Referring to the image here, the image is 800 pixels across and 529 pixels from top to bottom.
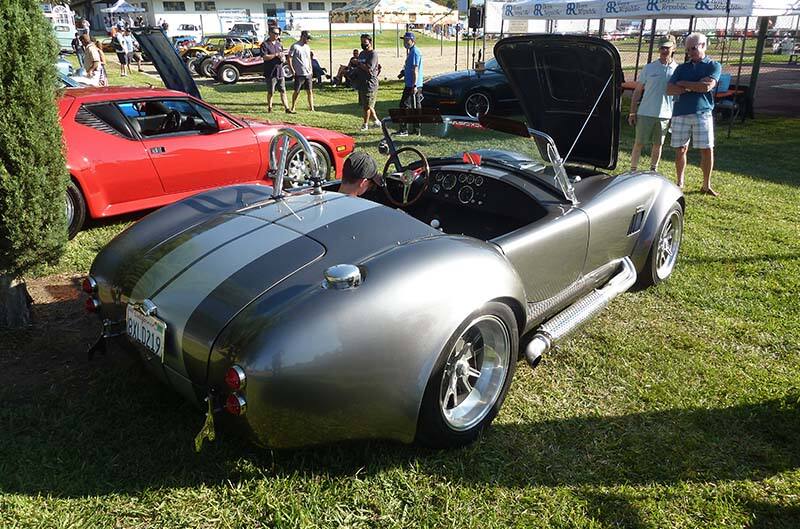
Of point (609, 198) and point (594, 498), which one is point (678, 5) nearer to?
point (609, 198)

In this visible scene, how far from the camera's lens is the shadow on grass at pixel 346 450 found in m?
2.58

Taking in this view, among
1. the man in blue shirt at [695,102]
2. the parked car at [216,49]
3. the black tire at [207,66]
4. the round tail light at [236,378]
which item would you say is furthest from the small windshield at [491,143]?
the parked car at [216,49]

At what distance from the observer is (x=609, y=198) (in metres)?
3.78

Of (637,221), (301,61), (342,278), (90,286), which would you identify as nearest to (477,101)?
(301,61)

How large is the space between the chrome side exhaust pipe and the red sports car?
8.96 ft

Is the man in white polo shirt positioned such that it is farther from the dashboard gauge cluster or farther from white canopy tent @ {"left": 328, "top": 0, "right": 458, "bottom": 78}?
white canopy tent @ {"left": 328, "top": 0, "right": 458, "bottom": 78}

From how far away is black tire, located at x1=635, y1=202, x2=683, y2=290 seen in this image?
169 inches

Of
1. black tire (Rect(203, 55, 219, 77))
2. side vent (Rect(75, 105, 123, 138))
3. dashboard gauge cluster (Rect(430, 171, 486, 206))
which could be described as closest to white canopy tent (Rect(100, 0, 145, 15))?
black tire (Rect(203, 55, 219, 77))

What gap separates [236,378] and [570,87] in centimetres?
326

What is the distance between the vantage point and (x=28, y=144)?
3193mm

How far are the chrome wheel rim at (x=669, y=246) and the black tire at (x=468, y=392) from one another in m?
2.08

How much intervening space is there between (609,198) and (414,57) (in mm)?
8017

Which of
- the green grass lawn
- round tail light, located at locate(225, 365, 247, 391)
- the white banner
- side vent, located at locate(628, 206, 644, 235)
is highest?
the white banner

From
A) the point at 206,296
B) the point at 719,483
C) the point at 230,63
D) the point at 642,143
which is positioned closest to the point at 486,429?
the point at 719,483
